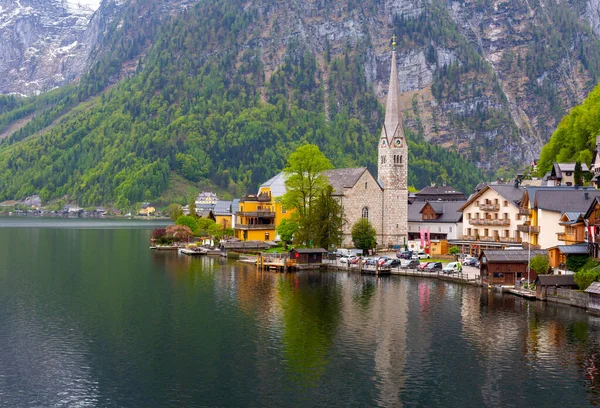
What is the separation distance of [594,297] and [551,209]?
68.8 feet

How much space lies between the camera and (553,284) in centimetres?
6675

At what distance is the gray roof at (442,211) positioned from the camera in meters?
112

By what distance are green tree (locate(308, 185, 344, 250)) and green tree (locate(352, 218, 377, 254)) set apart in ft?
12.7

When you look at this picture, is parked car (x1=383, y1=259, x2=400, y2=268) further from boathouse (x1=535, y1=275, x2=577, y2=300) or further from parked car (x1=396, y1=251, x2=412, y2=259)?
boathouse (x1=535, y1=275, x2=577, y2=300)

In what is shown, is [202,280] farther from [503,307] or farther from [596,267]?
[596,267]

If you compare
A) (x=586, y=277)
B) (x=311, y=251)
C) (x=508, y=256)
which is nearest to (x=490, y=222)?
(x=508, y=256)

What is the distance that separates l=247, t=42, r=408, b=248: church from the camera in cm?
11319

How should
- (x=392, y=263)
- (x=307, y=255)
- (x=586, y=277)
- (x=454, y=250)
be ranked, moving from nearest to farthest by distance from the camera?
1. (x=586, y=277)
2. (x=392, y=263)
3. (x=307, y=255)
4. (x=454, y=250)

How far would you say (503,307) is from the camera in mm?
64875

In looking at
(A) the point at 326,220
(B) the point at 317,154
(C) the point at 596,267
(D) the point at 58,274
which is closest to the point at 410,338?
(C) the point at 596,267

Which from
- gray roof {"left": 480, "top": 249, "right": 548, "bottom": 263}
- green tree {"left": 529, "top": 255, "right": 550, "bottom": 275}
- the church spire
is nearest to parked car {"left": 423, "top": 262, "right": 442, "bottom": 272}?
gray roof {"left": 480, "top": 249, "right": 548, "bottom": 263}

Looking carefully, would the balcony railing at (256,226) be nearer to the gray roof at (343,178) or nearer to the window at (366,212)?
the gray roof at (343,178)

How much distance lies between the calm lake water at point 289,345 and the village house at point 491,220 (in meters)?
21.4

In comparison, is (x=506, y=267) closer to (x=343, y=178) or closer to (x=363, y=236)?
(x=363, y=236)
